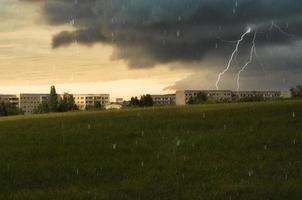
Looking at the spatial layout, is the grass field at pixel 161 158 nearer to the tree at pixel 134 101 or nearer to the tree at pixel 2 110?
the tree at pixel 134 101

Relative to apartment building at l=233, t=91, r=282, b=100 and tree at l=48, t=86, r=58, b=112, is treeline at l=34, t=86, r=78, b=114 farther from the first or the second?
apartment building at l=233, t=91, r=282, b=100

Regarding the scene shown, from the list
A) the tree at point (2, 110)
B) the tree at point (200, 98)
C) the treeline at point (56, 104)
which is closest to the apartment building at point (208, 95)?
the tree at point (200, 98)

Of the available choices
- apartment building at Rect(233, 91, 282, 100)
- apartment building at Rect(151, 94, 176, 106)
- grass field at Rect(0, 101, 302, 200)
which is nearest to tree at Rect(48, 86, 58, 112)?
apartment building at Rect(151, 94, 176, 106)

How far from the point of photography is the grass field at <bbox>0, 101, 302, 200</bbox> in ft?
53.1

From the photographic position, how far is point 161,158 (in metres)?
20.9

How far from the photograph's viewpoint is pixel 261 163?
19281 mm

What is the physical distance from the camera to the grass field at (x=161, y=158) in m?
16.2

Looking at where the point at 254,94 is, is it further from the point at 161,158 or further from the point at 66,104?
the point at 66,104

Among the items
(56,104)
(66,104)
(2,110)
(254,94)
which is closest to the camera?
(254,94)

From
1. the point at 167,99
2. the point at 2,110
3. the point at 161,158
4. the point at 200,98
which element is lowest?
the point at 161,158

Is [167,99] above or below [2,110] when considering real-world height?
above

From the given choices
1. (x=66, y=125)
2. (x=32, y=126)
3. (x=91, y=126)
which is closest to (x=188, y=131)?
(x=91, y=126)

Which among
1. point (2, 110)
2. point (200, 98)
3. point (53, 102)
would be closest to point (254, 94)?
point (200, 98)

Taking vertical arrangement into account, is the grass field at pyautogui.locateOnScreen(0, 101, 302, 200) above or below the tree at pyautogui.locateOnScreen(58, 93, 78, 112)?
below
